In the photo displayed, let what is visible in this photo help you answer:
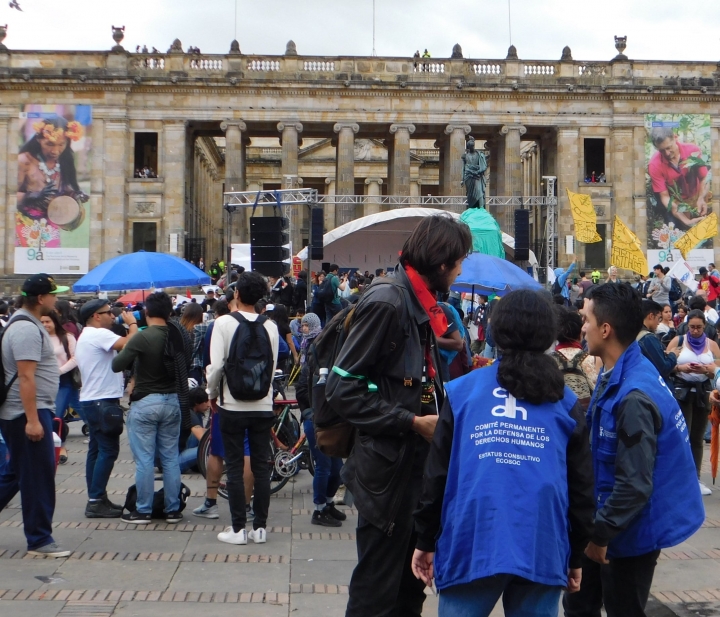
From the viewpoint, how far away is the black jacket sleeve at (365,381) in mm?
4055

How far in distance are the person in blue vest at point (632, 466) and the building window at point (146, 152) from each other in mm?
43319

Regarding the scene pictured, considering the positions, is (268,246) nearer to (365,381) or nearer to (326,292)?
(326,292)

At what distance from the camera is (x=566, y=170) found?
45.5 metres

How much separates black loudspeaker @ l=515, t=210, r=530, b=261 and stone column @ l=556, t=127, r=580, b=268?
15.6 m

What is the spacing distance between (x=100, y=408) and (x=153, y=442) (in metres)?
0.73

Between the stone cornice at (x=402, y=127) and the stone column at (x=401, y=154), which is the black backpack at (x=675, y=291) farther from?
the stone cornice at (x=402, y=127)

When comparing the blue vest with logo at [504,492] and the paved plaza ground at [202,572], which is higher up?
the blue vest with logo at [504,492]

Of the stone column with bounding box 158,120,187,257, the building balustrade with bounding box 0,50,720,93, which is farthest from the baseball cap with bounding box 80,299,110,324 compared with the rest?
the building balustrade with bounding box 0,50,720,93

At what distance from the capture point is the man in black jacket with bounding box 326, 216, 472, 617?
409 centimetres

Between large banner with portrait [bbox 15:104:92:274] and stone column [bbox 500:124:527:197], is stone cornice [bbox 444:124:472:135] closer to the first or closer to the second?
stone column [bbox 500:124:527:197]

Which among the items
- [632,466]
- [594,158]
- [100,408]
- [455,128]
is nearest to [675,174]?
[594,158]

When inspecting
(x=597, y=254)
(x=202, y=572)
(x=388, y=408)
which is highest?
(x=597, y=254)

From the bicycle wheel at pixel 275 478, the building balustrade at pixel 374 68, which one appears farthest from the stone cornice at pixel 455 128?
the bicycle wheel at pixel 275 478

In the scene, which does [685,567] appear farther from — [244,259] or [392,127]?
[392,127]
